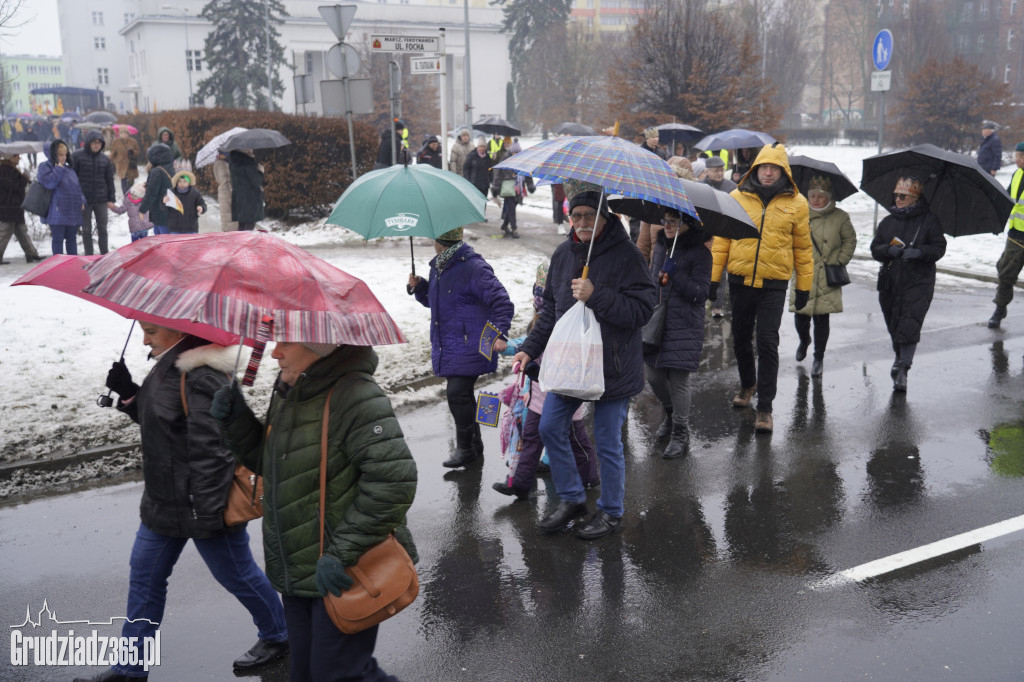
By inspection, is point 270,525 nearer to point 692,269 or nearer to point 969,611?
point 969,611

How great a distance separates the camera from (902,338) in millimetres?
8242

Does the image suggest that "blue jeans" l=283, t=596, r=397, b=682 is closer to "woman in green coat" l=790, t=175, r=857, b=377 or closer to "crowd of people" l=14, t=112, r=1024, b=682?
"crowd of people" l=14, t=112, r=1024, b=682

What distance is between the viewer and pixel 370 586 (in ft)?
9.99

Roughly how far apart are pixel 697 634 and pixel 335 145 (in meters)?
15.0

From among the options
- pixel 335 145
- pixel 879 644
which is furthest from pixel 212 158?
pixel 879 644

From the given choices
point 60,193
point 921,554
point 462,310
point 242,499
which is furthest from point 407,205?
point 60,193

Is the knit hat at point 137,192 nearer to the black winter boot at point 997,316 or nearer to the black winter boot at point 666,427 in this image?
the black winter boot at point 666,427

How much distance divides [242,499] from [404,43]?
10886 mm

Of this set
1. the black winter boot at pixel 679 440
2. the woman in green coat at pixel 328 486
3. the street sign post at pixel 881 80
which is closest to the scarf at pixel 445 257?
the black winter boot at pixel 679 440

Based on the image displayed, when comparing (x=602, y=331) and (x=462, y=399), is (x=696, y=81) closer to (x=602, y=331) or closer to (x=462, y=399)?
(x=462, y=399)

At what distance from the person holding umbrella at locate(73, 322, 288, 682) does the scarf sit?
2.53 m

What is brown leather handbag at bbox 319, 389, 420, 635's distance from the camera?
119 inches

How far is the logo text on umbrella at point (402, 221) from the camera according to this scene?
217 inches

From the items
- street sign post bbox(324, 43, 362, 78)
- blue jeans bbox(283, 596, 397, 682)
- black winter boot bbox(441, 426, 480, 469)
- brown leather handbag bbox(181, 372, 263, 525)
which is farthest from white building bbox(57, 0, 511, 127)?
blue jeans bbox(283, 596, 397, 682)
